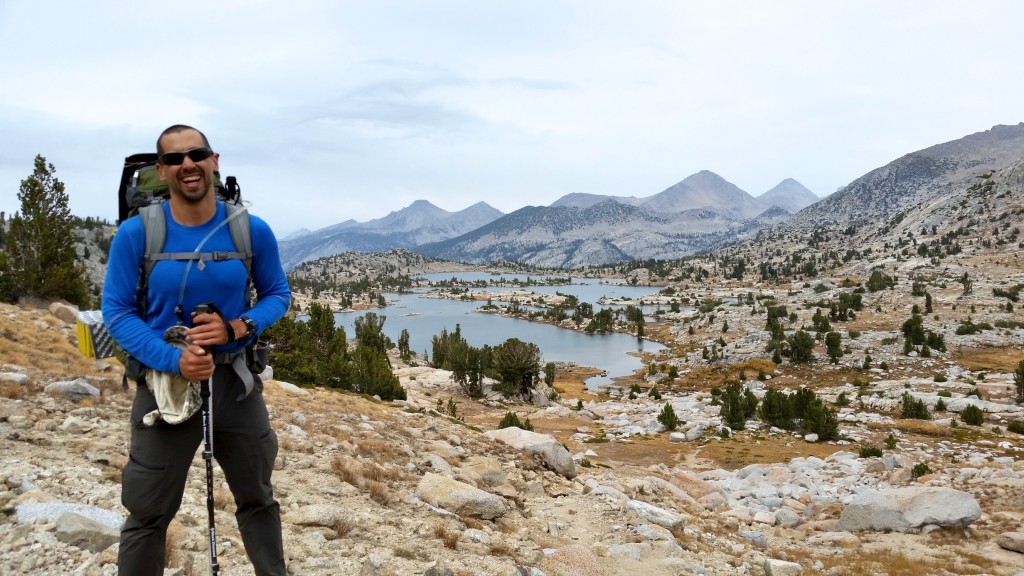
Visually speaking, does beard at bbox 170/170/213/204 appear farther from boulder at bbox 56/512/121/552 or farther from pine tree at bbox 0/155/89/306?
pine tree at bbox 0/155/89/306

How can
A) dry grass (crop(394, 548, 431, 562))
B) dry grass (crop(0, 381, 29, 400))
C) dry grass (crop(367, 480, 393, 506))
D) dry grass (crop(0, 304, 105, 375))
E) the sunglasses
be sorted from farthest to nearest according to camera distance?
dry grass (crop(0, 304, 105, 375)), dry grass (crop(0, 381, 29, 400)), dry grass (crop(367, 480, 393, 506)), dry grass (crop(394, 548, 431, 562)), the sunglasses

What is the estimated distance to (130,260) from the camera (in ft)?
10.5

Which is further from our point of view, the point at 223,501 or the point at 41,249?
the point at 41,249

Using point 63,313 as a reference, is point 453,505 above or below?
below

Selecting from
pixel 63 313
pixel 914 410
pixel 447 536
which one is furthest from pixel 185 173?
pixel 914 410

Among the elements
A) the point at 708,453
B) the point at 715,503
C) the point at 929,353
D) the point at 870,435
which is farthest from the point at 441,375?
the point at 929,353

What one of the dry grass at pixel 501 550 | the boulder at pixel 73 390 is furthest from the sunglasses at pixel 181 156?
the boulder at pixel 73 390

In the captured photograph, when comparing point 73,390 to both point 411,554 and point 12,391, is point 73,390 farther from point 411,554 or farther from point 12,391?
point 411,554

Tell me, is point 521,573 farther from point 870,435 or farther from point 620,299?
point 620,299

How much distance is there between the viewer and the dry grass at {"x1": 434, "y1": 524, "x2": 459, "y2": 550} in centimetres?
674

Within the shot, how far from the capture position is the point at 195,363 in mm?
3170

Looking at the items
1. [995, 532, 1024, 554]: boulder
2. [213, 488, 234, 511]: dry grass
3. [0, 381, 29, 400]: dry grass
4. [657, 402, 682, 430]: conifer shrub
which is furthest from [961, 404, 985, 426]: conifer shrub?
[0, 381, 29, 400]: dry grass

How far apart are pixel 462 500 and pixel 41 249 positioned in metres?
36.0

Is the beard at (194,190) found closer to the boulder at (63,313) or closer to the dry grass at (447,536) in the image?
the dry grass at (447,536)
